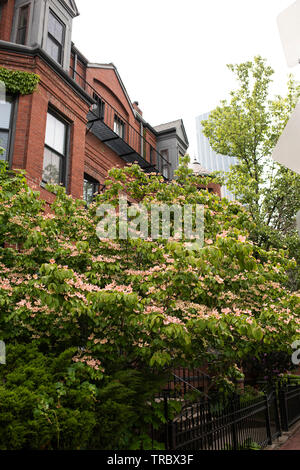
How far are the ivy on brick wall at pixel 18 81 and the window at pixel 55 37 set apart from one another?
6.83ft

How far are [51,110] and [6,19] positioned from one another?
11.0ft

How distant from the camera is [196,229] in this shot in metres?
7.36

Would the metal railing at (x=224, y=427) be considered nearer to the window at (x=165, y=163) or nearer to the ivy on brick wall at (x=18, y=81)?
the ivy on brick wall at (x=18, y=81)

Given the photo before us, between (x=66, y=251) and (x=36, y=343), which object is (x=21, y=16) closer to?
(x=66, y=251)

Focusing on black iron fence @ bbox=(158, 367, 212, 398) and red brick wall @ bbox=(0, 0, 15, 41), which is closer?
black iron fence @ bbox=(158, 367, 212, 398)

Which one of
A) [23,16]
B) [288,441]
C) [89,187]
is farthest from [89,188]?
[288,441]

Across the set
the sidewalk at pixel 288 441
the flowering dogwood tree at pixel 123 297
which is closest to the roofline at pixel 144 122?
the flowering dogwood tree at pixel 123 297

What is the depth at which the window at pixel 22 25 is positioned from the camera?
11.4 metres

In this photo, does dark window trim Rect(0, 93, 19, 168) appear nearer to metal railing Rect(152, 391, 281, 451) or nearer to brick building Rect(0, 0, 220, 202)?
brick building Rect(0, 0, 220, 202)

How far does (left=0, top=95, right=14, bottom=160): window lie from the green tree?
10723 millimetres

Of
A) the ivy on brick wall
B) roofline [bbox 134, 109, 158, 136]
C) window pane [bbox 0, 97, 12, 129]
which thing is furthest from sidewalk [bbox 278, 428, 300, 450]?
roofline [bbox 134, 109, 158, 136]

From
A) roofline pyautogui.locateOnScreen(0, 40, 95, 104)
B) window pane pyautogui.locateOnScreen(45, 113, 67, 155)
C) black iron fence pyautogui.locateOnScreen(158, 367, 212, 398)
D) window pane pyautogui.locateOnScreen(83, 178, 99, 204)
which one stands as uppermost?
roofline pyautogui.locateOnScreen(0, 40, 95, 104)

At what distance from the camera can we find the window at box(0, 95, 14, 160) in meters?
9.93

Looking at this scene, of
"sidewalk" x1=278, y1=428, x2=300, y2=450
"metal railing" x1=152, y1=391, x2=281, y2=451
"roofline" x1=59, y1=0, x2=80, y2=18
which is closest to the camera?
"metal railing" x1=152, y1=391, x2=281, y2=451
